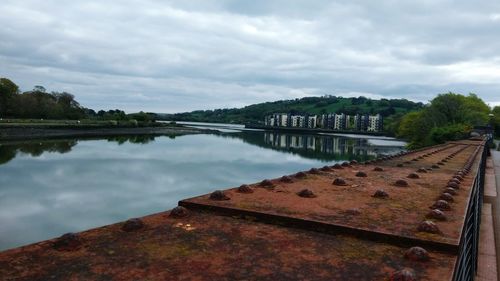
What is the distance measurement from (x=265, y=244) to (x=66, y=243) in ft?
3.75

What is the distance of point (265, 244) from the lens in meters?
2.44

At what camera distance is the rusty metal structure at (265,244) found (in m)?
1.99

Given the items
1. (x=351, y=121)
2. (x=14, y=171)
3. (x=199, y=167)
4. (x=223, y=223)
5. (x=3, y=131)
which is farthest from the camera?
(x=351, y=121)

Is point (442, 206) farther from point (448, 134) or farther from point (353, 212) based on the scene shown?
point (448, 134)

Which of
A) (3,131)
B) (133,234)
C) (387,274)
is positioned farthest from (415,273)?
(3,131)

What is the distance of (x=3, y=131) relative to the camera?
62.4 meters

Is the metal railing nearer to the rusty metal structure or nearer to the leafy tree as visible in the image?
the rusty metal structure

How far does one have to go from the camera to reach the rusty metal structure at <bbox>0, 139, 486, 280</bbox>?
1988 millimetres

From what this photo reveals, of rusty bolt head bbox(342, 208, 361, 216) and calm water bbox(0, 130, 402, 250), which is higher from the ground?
rusty bolt head bbox(342, 208, 361, 216)

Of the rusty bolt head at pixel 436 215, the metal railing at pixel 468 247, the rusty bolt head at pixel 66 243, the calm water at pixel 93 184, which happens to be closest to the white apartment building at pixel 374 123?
the calm water at pixel 93 184

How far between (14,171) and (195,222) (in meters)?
35.0

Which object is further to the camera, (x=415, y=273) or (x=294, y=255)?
(x=294, y=255)

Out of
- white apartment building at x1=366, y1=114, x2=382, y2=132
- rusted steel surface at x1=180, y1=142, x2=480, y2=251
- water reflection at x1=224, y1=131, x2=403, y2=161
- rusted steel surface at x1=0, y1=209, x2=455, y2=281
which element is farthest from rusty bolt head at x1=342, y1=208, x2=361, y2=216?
white apartment building at x1=366, y1=114, x2=382, y2=132

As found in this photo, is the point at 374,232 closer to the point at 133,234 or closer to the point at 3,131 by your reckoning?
the point at 133,234
